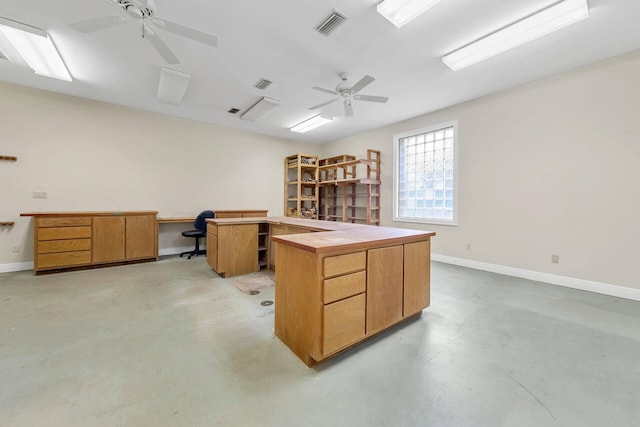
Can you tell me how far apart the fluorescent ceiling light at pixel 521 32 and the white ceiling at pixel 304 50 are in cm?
10

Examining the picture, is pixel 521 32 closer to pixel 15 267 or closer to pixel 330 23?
pixel 330 23

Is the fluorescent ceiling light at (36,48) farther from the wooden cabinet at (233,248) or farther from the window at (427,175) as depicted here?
the window at (427,175)

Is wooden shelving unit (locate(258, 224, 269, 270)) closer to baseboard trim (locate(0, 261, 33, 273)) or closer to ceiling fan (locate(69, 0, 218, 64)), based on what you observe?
ceiling fan (locate(69, 0, 218, 64))

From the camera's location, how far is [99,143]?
14.6 feet

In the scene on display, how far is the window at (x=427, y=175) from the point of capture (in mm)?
4609

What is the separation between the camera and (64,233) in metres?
3.77

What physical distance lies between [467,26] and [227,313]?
12.2ft

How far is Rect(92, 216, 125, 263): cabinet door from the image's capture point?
4.00 metres

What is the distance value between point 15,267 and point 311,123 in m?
5.64

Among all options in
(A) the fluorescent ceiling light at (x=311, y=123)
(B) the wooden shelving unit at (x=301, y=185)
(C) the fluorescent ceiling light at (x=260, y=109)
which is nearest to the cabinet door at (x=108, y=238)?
(C) the fluorescent ceiling light at (x=260, y=109)

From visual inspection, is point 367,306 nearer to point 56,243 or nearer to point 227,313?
point 227,313

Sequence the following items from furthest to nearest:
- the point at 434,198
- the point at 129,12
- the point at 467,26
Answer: the point at 434,198
the point at 467,26
the point at 129,12

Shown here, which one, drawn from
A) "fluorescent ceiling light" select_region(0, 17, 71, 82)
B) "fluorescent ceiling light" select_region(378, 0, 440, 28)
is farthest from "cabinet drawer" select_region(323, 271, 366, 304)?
"fluorescent ceiling light" select_region(0, 17, 71, 82)

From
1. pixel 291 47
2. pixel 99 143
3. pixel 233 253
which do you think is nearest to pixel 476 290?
pixel 233 253
